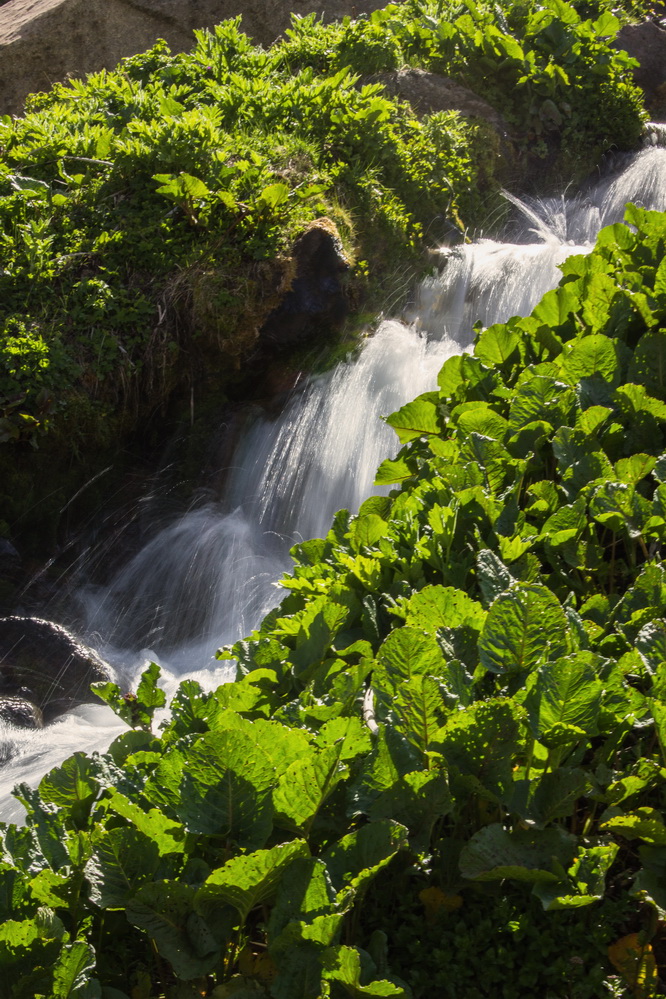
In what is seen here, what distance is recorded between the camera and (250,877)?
5.16 feet

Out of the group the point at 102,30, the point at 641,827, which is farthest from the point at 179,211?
the point at 641,827

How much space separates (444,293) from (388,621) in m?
5.83

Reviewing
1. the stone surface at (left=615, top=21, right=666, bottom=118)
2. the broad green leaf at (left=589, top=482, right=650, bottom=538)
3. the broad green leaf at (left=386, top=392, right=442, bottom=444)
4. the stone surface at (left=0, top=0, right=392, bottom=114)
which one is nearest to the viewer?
the broad green leaf at (left=589, top=482, right=650, bottom=538)

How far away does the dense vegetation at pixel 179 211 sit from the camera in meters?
6.68

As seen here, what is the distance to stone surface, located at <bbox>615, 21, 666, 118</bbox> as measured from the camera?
11188mm

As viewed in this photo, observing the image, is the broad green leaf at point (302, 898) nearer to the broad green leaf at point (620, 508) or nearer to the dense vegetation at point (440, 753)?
the dense vegetation at point (440, 753)

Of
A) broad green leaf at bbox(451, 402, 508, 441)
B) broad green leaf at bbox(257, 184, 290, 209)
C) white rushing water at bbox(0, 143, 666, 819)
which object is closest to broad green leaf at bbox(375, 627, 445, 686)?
broad green leaf at bbox(451, 402, 508, 441)

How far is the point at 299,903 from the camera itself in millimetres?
1618

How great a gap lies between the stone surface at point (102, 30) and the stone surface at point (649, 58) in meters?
3.34

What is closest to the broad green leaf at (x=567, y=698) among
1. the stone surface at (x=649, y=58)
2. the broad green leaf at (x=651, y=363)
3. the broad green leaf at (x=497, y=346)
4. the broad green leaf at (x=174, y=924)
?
the broad green leaf at (x=174, y=924)

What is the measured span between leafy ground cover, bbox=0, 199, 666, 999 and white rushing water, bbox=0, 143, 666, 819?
11.4 ft

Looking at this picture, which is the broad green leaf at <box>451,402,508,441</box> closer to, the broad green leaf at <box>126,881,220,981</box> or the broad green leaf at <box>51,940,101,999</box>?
the broad green leaf at <box>126,881,220,981</box>

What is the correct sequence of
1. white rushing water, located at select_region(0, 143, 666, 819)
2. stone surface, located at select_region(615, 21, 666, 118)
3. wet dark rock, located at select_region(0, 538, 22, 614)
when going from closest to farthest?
white rushing water, located at select_region(0, 143, 666, 819), wet dark rock, located at select_region(0, 538, 22, 614), stone surface, located at select_region(615, 21, 666, 118)

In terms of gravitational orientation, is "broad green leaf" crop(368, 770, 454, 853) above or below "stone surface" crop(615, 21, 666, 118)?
above
